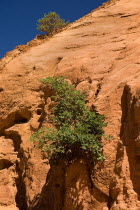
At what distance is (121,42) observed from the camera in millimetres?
10586

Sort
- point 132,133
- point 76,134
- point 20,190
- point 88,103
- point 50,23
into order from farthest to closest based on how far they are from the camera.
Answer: point 50,23 < point 20,190 < point 88,103 < point 76,134 < point 132,133

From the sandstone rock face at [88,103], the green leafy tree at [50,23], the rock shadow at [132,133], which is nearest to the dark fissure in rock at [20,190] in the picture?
the sandstone rock face at [88,103]

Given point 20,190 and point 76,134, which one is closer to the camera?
point 76,134

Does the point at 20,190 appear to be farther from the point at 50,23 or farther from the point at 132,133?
the point at 50,23

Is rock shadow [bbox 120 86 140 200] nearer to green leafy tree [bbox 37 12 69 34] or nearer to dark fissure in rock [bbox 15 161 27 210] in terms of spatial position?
dark fissure in rock [bbox 15 161 27 210]

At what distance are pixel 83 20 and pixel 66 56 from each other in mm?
3555

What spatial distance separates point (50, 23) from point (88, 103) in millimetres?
10088

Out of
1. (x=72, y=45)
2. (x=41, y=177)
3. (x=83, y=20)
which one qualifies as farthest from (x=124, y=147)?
(x=83, y=20)

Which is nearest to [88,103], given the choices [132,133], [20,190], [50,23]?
[132,133]

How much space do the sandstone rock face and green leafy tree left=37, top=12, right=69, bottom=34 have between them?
2538mm

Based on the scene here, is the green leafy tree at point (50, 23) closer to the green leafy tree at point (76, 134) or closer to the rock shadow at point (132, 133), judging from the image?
the green leafy tree at point (76, 134)

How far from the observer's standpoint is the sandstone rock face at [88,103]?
6332mm

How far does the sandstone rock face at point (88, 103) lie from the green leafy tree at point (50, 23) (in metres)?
2.54

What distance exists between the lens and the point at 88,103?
27.8 ft
